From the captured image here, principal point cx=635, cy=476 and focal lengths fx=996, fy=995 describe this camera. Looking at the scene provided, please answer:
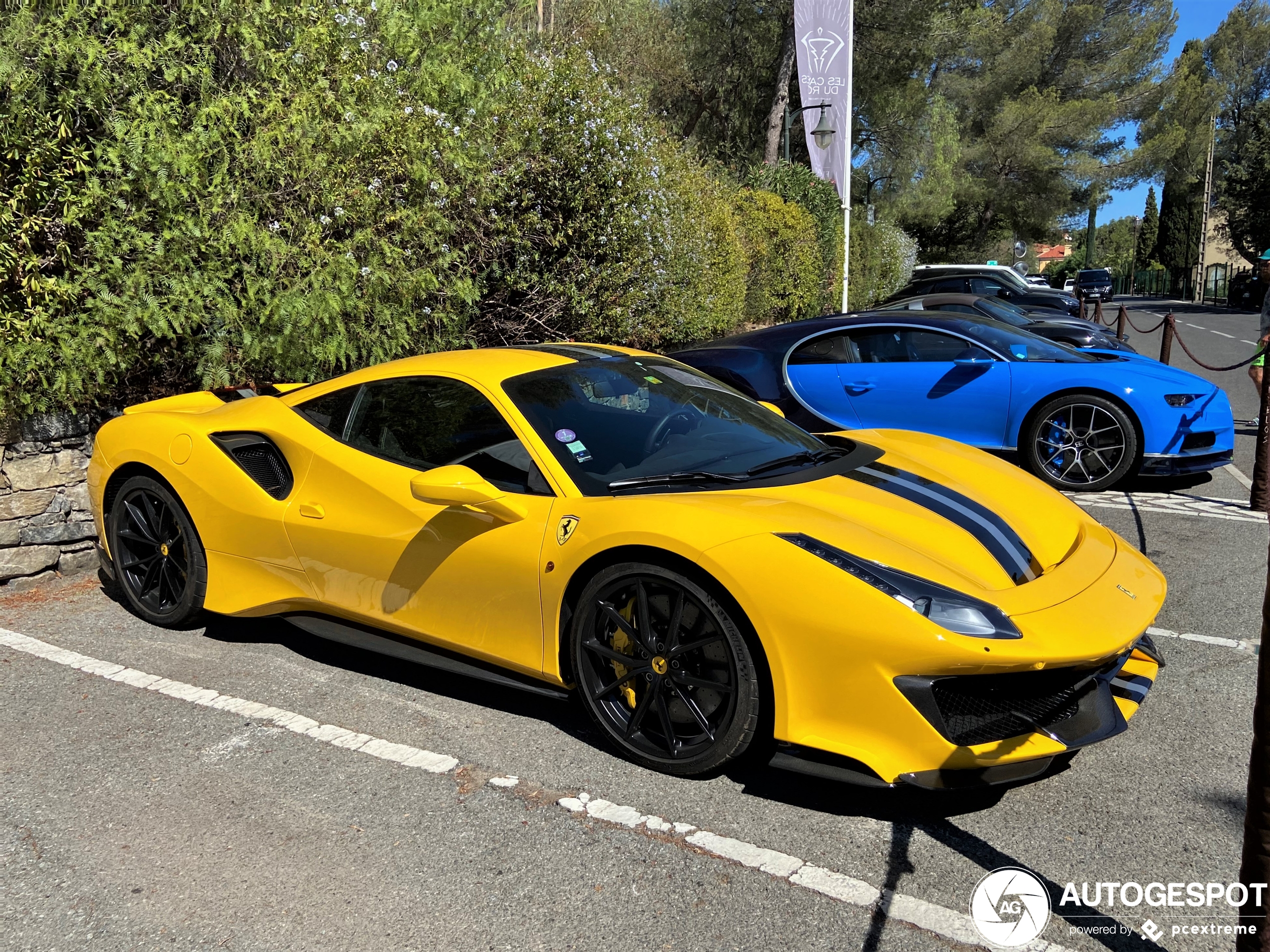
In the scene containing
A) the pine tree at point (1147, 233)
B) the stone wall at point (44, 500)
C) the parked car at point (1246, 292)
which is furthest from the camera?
the pine tree at point (1147, 233)

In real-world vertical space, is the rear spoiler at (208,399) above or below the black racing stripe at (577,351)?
below

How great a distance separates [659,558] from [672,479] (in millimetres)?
443

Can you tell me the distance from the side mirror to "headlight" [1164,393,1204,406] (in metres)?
5.17

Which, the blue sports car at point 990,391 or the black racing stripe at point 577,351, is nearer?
the black racing stripe at point 577,351

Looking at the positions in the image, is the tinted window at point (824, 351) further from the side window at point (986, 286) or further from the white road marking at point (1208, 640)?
the side window at point (986, 286)

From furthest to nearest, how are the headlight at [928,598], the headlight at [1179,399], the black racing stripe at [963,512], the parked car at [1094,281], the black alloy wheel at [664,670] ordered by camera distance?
the parked car at [1094,281], the headlight at [1179,399], the black racing stripe at [963,512], the black alloy wheel at [664,670], the headlight at [928,598]

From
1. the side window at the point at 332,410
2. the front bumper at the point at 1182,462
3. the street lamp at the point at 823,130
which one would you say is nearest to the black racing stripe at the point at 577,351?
the side window at the point at 332,410

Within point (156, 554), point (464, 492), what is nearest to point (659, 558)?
point (464, 492)

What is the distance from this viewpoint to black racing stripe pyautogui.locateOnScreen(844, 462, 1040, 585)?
3135 mm

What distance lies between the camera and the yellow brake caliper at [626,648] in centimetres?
314

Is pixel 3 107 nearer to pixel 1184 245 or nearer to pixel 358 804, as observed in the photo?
pixel 358 804

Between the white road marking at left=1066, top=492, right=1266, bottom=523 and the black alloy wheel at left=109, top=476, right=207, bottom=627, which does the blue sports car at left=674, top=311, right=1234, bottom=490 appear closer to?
the white road marking at left=1066, top=492, right=1266, bottom=523

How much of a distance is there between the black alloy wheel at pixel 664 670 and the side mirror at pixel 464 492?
0.42m

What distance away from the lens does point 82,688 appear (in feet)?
13.2
